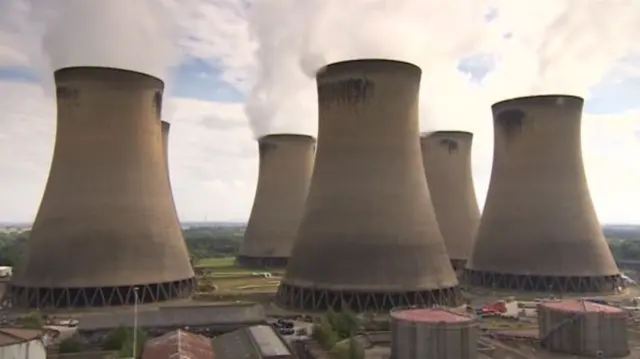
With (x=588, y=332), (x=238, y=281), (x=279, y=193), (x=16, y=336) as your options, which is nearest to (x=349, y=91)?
(x=588, y=332)

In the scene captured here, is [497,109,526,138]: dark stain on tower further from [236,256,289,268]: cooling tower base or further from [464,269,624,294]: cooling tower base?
[236,256,289,268]: cooling tower base

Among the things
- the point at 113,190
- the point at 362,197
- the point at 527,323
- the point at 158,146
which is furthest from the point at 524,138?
the point at 113,190

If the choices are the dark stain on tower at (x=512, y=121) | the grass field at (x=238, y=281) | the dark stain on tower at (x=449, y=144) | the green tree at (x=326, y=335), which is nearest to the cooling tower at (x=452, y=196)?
the dark stain on tower at (x=449, y=144)

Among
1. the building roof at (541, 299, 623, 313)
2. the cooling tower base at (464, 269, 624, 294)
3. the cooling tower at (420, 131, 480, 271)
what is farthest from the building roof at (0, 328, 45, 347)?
the cooling tower at (420, 131, 480, 271)

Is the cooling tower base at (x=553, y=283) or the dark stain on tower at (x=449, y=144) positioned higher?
the dark stain on tower at (x=449, y=144)

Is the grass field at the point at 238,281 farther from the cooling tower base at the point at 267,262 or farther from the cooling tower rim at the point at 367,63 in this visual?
the cooling tower rim at the point at 367,63

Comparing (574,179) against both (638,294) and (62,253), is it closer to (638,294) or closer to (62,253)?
(638,294)

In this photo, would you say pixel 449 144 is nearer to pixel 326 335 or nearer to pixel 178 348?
pixel 326 335
